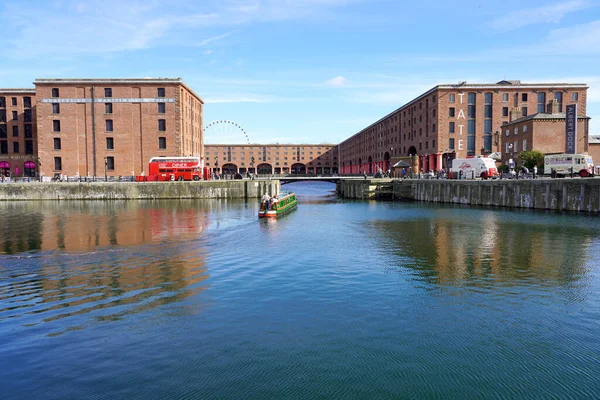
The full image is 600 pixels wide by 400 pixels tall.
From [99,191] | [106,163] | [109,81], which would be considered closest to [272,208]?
[99,191]

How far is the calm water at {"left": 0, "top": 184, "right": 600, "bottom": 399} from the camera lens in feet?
30.1

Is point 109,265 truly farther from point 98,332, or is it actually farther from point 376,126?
point 376,126

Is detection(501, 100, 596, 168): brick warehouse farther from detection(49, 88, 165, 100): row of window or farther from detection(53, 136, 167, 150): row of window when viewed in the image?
detection(49, 88, 165, 100): row of window

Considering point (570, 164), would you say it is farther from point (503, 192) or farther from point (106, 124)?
point (106, 124)

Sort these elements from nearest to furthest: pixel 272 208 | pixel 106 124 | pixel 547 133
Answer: pixel 272 208 < pixel 547 133 < pixel 106 124

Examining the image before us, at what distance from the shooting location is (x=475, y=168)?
6041cm

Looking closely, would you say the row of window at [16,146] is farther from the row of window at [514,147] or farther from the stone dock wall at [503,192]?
the row of window at [514,147]

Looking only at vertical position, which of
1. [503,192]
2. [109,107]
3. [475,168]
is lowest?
[503,192]

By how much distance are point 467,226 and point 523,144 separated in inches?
1688

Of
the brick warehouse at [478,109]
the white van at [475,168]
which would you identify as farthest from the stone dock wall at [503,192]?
the brick warehouse at [478,109]

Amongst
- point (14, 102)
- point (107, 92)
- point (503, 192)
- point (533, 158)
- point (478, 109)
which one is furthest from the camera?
point (14, 102)

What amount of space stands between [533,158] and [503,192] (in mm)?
14837

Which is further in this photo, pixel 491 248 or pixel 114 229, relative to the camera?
pixel 114 229

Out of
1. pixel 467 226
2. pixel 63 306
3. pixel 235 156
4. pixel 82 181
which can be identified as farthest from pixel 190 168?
pixel 235 156
